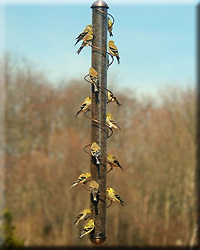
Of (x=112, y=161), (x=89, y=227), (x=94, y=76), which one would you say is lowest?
(x=89, y=227)

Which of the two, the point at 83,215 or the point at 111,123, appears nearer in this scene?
the point at 83,215

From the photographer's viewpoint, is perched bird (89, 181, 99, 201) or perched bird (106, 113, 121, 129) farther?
perched bird (106, 113, 121, 129)

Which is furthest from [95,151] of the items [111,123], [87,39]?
[87,39]

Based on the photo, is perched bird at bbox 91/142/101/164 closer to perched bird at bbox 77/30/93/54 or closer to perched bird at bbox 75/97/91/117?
perched bird at bbox 75/97/91/117

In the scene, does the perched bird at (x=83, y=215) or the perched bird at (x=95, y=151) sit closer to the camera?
the perched bird at (x=83, y=215)

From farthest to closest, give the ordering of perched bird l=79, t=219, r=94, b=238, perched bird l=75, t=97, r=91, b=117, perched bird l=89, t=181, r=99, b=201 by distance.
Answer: perched bird l=75, t=97, r=91, b=117, perched bird l=89, t=181, r=99, b=201, perched bird l=79, t=219, r=94, b=238

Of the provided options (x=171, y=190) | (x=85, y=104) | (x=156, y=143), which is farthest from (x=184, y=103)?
(x=85, y=104)

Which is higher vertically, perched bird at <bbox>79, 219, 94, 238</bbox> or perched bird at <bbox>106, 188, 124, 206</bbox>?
perched bird at <bbox>106, 188, 124, 206</bbox>

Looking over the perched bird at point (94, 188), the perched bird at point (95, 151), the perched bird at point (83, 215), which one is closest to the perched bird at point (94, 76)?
the perched bird at point (95, 151)

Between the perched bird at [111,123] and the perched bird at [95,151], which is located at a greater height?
the perched bird at [111,123]

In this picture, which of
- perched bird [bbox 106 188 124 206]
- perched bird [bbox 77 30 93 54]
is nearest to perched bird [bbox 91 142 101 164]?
perched bird [bbox 106 188 124 206]

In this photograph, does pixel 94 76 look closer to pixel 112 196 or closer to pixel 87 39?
pixel 87 39

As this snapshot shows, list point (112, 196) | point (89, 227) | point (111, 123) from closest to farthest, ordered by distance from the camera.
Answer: point (89, 227) < point (112, 196) < point (111, 123)

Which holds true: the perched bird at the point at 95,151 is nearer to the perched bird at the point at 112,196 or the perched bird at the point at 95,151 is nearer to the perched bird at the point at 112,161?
the perched bird at the point at 112,161
